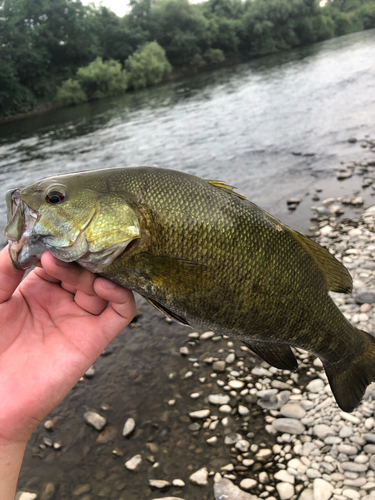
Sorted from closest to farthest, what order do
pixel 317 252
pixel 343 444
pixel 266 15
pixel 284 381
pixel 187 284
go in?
pixel 187 284
pixel 317 252
pixel 343 444
pixel 284 381
pixel 266 15

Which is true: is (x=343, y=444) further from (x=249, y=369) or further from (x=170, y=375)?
(x=170, y=375)

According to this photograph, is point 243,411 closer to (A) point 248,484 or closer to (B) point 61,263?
(A) point 248,484

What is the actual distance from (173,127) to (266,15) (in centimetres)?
5888

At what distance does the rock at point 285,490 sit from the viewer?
2.90m

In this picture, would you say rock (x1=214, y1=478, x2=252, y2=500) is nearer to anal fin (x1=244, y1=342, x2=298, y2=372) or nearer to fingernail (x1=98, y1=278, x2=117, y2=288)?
anal fin (x1=244, y1=342, x2=298, y2=372)

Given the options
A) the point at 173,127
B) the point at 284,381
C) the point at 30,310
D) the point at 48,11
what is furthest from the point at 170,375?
the point at 48,11

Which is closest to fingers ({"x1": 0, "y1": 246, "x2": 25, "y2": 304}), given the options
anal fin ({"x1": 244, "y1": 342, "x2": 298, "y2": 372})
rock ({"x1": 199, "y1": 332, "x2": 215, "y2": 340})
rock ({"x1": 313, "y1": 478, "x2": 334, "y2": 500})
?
anal fin ({"x1": 244, "y1": 342, "x2": 298, "y2": 372})

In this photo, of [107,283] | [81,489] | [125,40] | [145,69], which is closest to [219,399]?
[81,489]

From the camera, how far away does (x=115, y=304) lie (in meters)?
2.40

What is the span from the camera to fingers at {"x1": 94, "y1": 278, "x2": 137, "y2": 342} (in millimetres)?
2248

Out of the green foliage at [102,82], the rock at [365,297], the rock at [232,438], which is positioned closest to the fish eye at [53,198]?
the rock at [232,438]

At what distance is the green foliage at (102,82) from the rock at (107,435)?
143 feet

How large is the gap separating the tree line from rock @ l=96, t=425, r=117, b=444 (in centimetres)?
4251

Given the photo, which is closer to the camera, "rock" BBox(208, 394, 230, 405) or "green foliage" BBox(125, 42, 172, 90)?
"rock" BBox(208, 394, 230, 405)
